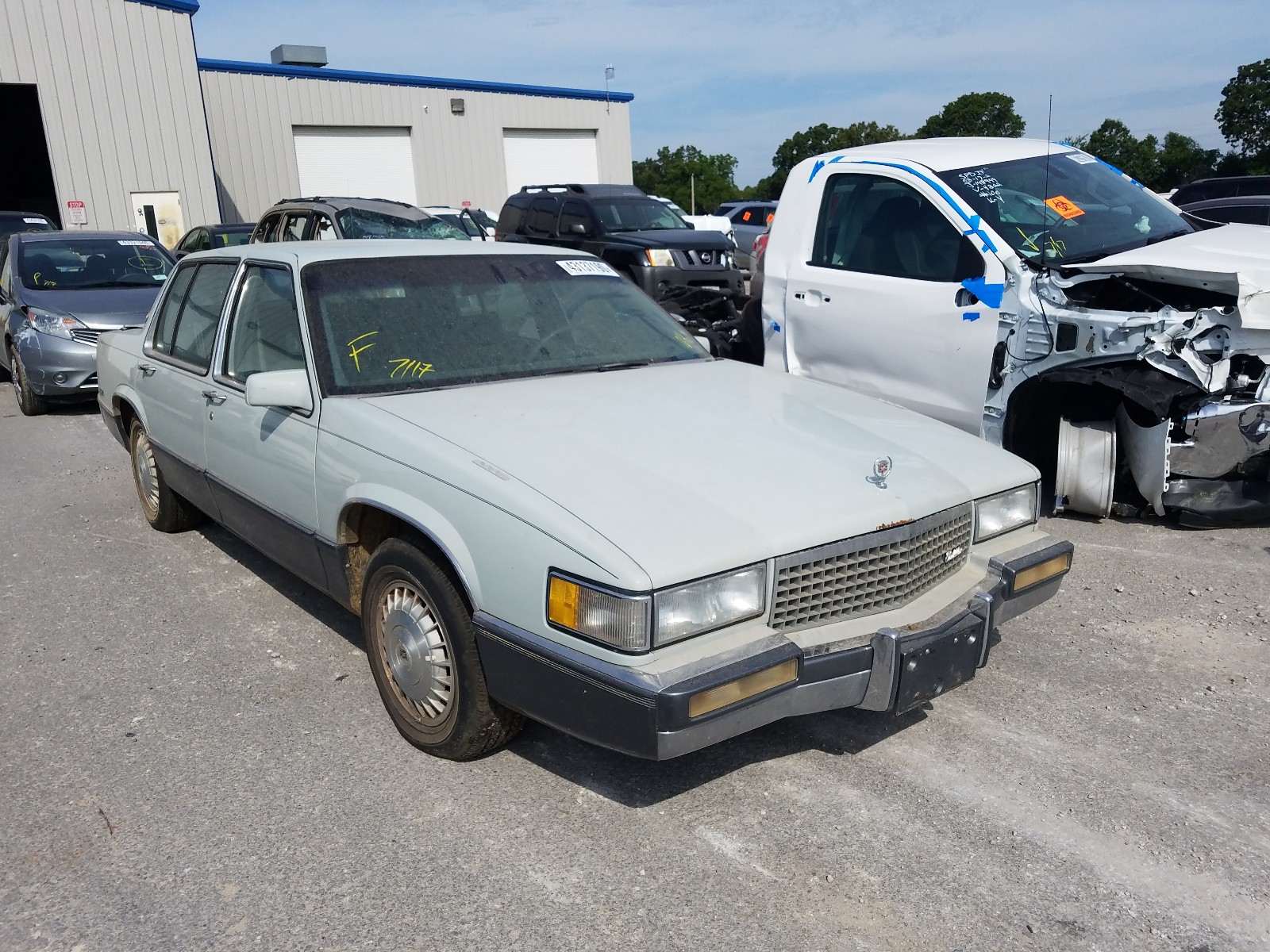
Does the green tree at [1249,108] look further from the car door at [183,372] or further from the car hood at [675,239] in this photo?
the car door at [183,372]

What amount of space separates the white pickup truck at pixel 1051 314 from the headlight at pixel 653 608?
10.2 ft

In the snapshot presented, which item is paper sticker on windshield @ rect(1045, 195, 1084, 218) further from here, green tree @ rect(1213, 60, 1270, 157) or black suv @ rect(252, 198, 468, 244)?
green tree @ rect(1213, 60, 1270, 157)

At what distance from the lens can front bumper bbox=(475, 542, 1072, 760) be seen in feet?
8.30

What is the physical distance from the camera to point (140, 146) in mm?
20953

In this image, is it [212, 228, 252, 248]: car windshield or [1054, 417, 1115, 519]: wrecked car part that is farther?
[212, 228, 252, 248]: car windshield

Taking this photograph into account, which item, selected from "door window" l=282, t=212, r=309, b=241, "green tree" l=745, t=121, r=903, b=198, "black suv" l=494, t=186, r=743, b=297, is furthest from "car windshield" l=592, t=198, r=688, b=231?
"green tree" l=745, t=121, r=903, b=198

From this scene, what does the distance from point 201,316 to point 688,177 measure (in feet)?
243

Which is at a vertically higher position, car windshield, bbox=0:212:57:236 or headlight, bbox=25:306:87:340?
car windshield, bbox=0:212:57:236

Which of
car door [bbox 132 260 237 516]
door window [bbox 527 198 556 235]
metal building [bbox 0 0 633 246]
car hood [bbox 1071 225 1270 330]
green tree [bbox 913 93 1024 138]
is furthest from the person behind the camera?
green tree [bbox 913 93 1024 138]

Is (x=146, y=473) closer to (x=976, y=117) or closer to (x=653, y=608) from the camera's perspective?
(x=653, y=608)

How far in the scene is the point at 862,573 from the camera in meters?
2.93

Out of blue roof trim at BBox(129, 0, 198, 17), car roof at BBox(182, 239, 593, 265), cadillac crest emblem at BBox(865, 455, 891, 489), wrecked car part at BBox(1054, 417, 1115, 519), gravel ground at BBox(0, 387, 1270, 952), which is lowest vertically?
gravel ground at BBox(0, 387, 1270, 952)

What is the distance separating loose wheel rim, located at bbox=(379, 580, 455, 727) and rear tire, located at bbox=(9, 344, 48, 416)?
7.68 metres

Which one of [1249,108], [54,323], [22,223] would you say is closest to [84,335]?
[54,323]
